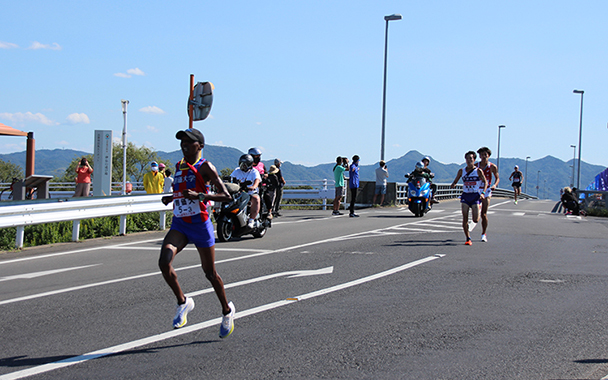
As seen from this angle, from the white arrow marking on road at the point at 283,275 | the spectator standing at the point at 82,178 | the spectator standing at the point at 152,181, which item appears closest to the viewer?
the white arrow marking on road at the point at 283,275

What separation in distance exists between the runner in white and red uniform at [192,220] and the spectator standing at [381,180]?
1998 centimetres

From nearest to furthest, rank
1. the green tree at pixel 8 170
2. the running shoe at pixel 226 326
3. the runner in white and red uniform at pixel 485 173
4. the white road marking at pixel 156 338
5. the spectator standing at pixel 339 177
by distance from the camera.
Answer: the white road marking at pixel 156 338
the running shoe at pixel 226 326
the runner in white and red uniform at pixel 485 173
the spectator standing at pixel 339 177
the green tree at pixel 8 170

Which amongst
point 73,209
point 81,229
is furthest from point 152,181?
point 73,209

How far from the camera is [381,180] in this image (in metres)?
25.2

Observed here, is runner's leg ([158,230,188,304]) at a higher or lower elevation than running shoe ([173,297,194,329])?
higher

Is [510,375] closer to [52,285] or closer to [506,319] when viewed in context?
[506,319]

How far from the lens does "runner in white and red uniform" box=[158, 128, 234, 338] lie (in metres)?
5.06

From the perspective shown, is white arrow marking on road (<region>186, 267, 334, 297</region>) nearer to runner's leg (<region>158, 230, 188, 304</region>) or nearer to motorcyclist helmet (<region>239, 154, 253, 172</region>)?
runner's leg (<region>158, 230, 188, 304</region>)

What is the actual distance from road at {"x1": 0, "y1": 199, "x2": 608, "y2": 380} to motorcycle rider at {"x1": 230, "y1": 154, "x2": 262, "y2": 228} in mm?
1802

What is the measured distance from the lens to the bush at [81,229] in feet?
39.3

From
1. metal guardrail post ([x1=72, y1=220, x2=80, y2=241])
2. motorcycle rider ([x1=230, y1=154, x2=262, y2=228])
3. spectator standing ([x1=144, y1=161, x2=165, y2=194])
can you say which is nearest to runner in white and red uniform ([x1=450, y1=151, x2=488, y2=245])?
motorcycle rider ([x1=230, y1=154, x2=262, y2=228])

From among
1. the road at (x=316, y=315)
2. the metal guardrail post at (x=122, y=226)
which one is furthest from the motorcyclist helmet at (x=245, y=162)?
the metal guardrail post at (x=122, y=226)

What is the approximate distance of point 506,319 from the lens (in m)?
5.71

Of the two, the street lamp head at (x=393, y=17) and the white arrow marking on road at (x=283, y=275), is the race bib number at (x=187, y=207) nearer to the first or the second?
the white arrow marking on road at (x=283, y=275)
